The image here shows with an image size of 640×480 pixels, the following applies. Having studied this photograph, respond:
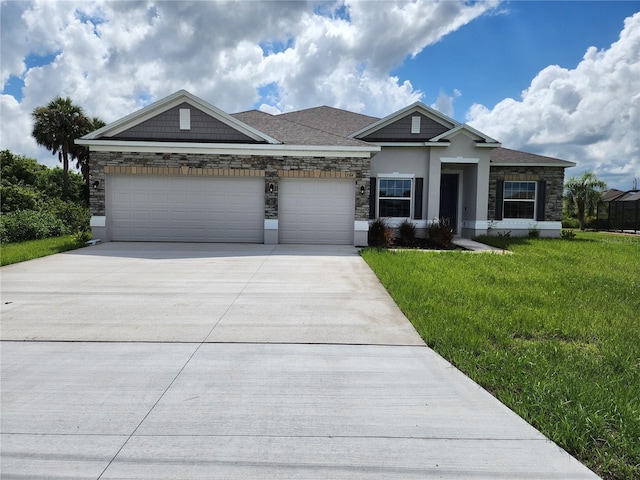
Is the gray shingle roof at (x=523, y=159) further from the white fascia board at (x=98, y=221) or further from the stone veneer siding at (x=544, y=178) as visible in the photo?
the white fascia board at (x=98, y=221)

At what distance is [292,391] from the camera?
11.3 feet

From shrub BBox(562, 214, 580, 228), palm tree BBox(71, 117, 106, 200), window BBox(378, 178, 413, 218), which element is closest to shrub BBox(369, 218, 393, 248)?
window BBox(378, 178, 413, 218)

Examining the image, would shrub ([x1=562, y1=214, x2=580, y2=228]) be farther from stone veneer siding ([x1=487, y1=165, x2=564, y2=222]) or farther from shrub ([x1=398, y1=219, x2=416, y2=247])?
shrub ([x1=398, y1=219, x2=416, y2=247])

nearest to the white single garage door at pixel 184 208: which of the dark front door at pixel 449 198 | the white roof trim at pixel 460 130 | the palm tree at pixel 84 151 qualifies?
the white roof trim at pixel 460 130

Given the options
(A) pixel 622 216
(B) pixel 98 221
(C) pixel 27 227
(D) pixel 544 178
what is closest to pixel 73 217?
(C) pixel 27 227

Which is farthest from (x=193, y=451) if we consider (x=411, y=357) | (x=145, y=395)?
(x=411, y=357)

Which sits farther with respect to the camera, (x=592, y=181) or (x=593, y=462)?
(x=592, y=181)

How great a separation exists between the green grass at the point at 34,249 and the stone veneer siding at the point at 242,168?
4.47 ft

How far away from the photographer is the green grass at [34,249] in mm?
9833

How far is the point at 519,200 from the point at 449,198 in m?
2.85

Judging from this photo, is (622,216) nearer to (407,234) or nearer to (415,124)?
(415,124)

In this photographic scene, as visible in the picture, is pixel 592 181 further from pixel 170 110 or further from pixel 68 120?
pixel 68 120

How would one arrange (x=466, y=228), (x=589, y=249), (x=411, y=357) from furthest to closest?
(x=466, y=228) → (x=589, y=249) → (x=411, y=357)

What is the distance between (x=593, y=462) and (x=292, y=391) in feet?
7.22
